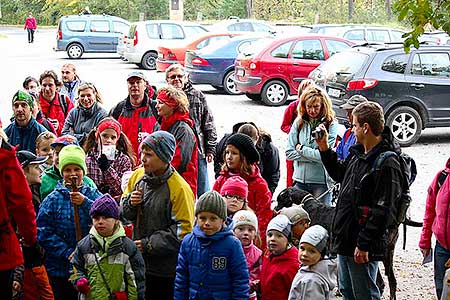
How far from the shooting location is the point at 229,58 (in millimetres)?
20922

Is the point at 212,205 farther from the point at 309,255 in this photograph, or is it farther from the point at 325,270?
the point at 325,270

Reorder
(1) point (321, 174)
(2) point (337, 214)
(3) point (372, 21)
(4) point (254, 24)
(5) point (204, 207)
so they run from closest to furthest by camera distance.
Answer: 1. (5) point (204, 207)
2. (2) point (337, 214)
3. (1) point (321, 174)
4. (4) point (254, 24)
5. (3) point (372, 21)

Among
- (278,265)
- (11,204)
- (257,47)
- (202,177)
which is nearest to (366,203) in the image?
(278,265)

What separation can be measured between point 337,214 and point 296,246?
64 centimetres

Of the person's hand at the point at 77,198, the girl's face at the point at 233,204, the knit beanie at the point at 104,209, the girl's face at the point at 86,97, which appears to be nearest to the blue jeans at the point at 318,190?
the girl's face at the point at 233,204

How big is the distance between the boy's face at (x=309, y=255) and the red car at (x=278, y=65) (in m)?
13.7

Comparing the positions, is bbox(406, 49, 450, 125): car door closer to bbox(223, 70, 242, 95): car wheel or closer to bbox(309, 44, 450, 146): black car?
bbox(309, 44, 450, 146): black car

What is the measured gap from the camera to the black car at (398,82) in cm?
1424

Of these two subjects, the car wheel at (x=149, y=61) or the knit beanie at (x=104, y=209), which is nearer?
the knit beanie at (x=104, y=209)

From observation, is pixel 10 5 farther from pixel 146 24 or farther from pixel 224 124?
pixel 224 124

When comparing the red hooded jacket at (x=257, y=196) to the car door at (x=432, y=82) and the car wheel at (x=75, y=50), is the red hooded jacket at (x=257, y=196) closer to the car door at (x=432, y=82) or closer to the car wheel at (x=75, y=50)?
the car door at (x=432, y=82)

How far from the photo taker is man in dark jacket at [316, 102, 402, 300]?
5160 millimetres

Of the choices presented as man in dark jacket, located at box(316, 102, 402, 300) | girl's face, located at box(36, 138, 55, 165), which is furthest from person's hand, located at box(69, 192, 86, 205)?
man in dark jacket, located at box(316, 102, 402, 300)

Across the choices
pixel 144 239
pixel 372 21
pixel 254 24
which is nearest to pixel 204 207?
pixel 144 239
